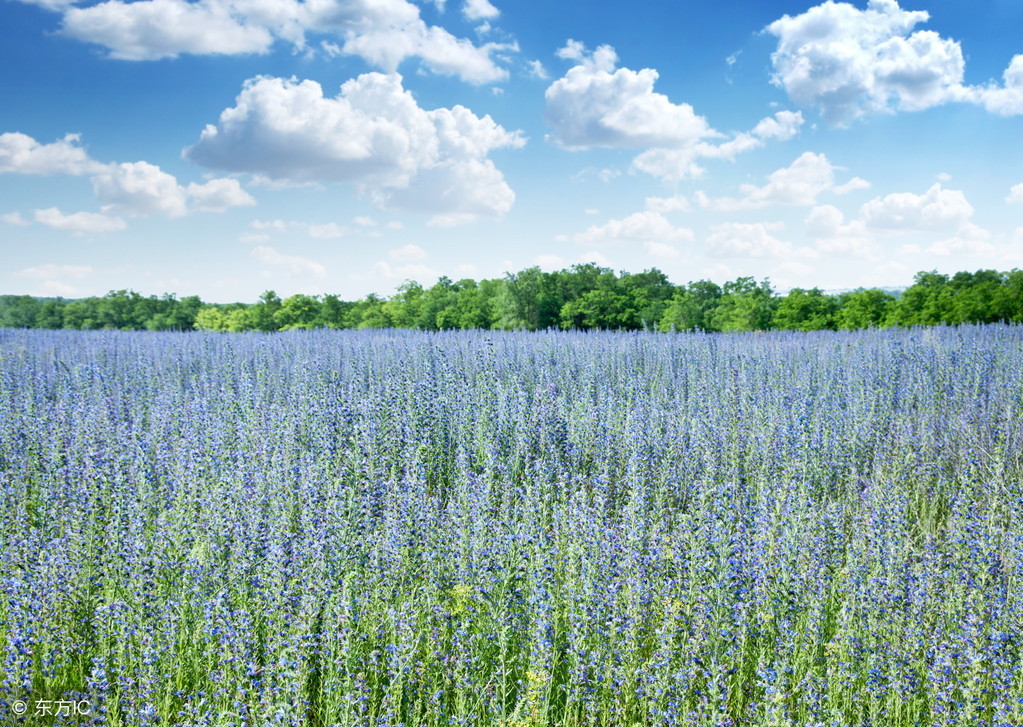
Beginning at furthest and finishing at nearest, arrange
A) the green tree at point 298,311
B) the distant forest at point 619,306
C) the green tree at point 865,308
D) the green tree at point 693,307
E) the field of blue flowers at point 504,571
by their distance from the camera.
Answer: the green tree at point 298,311 → the green tree at point 693,307 → the green tree at point 865,308 → the distant forest at point 619,306 → the field of blue flowers at point 504,571

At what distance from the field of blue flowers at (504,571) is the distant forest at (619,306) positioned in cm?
1844

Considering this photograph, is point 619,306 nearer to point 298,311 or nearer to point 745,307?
point 745,307

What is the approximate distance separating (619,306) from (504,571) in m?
36.6

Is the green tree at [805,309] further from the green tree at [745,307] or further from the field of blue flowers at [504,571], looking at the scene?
the field of blue flowers at [504,571]

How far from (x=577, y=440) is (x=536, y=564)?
12.3 ft

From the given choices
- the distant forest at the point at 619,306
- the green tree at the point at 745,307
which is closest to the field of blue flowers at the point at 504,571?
the distant forest at the point at 619,306

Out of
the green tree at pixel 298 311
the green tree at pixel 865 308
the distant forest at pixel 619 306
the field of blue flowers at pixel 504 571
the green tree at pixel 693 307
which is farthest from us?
the green tree at pixel 298 311

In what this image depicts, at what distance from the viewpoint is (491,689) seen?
A: 3.11 meters

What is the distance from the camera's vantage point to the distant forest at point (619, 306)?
30.7m

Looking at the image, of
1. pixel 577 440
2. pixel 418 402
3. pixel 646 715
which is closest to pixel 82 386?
pixel 418 402

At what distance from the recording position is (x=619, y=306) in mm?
39188

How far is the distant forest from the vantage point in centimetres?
3074

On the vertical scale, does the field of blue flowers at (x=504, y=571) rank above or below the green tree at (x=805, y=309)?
below

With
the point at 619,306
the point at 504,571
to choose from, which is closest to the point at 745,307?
the point at 619,306
